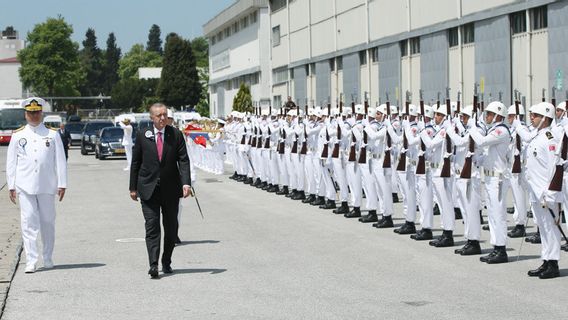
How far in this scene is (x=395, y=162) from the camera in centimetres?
1825

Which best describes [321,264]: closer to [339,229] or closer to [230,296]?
[230,296]

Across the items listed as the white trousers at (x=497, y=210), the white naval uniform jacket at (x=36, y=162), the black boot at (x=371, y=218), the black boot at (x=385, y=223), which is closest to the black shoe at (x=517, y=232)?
the black boot at (x=385, y=223)

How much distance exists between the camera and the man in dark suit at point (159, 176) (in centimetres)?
1231

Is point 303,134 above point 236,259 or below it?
above

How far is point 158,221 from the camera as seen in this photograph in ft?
40.6

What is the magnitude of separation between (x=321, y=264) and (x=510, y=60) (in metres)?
20.5

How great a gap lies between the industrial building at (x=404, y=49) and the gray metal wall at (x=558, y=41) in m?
0.03

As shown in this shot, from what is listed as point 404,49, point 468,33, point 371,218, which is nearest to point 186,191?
point 371,218

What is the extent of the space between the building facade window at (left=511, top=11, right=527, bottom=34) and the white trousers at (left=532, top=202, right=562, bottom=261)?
20142mm

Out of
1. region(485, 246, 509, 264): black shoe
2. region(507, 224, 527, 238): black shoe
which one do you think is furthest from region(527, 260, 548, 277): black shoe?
region(507, 224, 527, 238): black shoe

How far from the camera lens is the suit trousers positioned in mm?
12258

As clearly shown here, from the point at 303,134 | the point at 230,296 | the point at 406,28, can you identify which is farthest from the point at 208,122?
the point at 230,296

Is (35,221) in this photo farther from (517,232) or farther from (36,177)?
(517,232)

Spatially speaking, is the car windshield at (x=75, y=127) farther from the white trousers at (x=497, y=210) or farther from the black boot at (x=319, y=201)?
the white trousers at (x=497, y=210)
